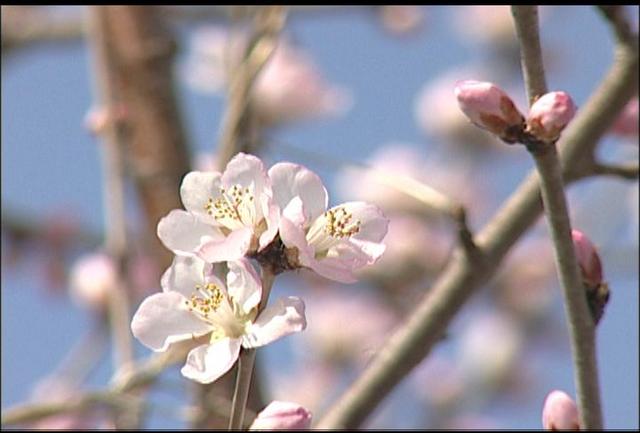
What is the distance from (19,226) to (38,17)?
44 centimetres

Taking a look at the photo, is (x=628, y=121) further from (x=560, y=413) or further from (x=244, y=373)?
(x=244, y=373)

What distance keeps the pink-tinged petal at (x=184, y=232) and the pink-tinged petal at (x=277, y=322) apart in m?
0.06

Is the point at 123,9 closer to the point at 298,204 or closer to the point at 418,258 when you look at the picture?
the point at 418,258

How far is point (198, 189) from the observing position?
878 mm

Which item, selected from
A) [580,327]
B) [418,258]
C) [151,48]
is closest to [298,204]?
[580,327]

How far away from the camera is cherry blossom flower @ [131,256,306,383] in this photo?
0.81 m

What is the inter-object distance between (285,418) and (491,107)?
9.2 inches

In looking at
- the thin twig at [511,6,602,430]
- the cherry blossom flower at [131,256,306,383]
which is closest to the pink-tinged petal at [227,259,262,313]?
the cherry blossom flower at [131,256,306,383]

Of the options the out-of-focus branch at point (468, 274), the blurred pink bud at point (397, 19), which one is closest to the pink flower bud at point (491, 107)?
the out-of-focus branch at point (468, 274)

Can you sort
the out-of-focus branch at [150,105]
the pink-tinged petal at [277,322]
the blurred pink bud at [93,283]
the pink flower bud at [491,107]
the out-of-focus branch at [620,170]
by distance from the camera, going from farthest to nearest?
the blurred pink bud at [93,283]
the out-of-focus branch at [150,105]
the out-of-focus branch at [620,170]
the pink flower bud at [491,107]
the pink-tinged petal at [277,322]

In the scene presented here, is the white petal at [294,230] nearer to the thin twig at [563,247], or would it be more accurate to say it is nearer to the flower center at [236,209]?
the flower center at [236,209]

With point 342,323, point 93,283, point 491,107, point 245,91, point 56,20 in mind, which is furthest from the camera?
point 342,323

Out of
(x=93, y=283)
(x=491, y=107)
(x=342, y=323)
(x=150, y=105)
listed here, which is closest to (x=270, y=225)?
(x=491, y=107)

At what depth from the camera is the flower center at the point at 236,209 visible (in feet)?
2.80
